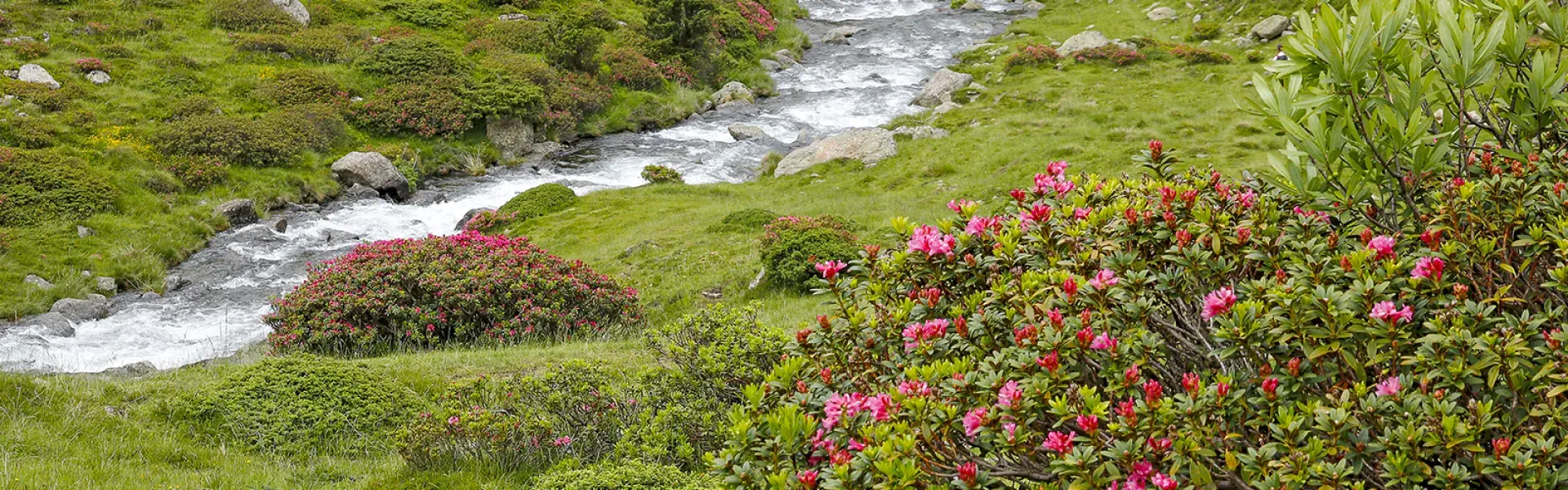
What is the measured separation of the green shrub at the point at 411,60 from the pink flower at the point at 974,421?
116 ft

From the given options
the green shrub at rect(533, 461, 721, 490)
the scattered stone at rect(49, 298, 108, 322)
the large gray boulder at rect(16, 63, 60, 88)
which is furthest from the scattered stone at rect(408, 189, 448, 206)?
the green shrub at rect(533, 461, 721, 490)

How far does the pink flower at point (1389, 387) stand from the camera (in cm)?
338

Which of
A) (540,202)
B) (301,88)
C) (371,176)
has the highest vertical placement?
(301,88)

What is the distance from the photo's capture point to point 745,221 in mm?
21875

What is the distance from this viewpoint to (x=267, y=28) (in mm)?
38125

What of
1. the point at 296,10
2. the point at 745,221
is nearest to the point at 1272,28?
the point at 745,221

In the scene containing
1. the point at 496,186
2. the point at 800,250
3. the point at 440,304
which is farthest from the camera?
the point at 496,186

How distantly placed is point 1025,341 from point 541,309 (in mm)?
11665

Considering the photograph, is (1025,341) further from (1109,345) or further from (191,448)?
(191,448)

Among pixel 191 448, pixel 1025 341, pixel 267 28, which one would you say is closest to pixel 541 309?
pixel 191 448

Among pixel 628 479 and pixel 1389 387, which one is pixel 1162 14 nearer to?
pixel 628 479

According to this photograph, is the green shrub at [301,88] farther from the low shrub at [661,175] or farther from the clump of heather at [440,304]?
the clump of heather at [440,304]

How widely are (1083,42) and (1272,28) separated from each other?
7.33 m

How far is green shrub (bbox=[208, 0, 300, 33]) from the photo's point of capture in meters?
38.0
